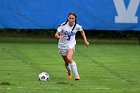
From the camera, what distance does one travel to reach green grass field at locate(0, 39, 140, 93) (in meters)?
12.6

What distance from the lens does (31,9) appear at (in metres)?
27.0

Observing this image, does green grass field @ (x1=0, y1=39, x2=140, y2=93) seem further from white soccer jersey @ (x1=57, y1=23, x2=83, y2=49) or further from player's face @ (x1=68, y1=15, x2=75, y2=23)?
player's face @ (x1=68, y1=15, x2=75, y2=23)

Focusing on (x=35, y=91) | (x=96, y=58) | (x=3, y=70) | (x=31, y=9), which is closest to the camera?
(x=35, y=91)

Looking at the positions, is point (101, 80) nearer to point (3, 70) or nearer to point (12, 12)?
point (3, 70)

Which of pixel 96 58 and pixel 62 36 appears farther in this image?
pixel 96 58

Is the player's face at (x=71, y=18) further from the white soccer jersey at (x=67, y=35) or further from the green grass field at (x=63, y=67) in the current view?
the green grass field at (x=63, y=67)

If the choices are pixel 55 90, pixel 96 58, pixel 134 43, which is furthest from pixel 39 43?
pixel 55 90

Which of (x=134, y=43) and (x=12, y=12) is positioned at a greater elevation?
(x=12, y=12)

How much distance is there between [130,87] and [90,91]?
49.7 inches

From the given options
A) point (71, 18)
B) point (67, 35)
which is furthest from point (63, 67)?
point (71, 18)

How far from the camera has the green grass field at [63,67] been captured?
12.6 meters

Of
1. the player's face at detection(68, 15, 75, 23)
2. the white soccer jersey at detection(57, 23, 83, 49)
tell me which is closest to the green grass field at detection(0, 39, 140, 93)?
the white soccer jersey at detection(57, 23, 83, 49)

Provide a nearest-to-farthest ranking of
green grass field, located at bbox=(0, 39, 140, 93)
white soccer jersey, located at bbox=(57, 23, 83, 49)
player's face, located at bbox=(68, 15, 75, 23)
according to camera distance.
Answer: green grass field, located at bbox=(0, 39, 140, 93)
player's face, located at bbox=(68, 15, 75, 23)
white soccer jersey, located at bbox=(57, 23, 83, 49)

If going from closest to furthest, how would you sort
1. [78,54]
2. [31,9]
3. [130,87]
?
1. [130,87]
2. [78,54]
3. [31,9]
